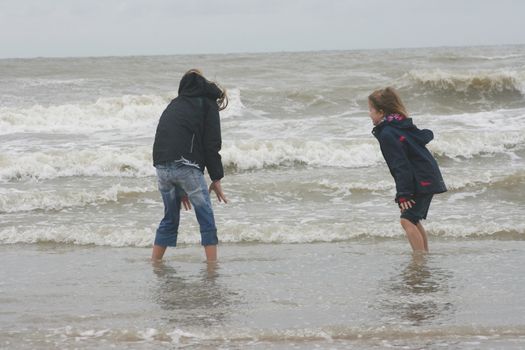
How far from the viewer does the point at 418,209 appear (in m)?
6.58

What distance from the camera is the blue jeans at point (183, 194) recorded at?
636 cm

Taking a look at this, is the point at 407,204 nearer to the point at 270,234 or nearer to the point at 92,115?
the point at 270,234

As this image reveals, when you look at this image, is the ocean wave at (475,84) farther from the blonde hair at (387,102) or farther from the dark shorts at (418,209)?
the blonde hair at (387,102)

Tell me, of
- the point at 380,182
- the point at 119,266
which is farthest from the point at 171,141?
the point at 380,182

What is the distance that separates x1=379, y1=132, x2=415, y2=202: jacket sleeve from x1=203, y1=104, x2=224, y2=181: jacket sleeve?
131cm

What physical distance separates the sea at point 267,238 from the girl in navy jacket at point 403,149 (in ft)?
2.30

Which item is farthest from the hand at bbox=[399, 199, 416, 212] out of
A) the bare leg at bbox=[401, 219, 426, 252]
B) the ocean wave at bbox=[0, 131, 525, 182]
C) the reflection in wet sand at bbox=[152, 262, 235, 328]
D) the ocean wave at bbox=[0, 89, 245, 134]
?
the ocean wave at bbox=[0, 89, 245, 134]

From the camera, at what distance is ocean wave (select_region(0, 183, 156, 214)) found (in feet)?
33.3

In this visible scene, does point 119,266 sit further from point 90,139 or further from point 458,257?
point 90,139

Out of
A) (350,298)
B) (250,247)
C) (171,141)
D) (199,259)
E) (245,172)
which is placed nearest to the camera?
(350,298)

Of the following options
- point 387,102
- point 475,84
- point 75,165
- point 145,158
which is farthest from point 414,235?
point 475,84

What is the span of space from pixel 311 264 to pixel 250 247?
1217 millimetres

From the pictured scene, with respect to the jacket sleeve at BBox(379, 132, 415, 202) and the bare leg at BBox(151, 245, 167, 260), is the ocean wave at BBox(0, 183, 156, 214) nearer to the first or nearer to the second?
the bare leg at BBox(151, 245, 167, 260)

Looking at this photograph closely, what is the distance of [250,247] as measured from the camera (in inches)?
318
